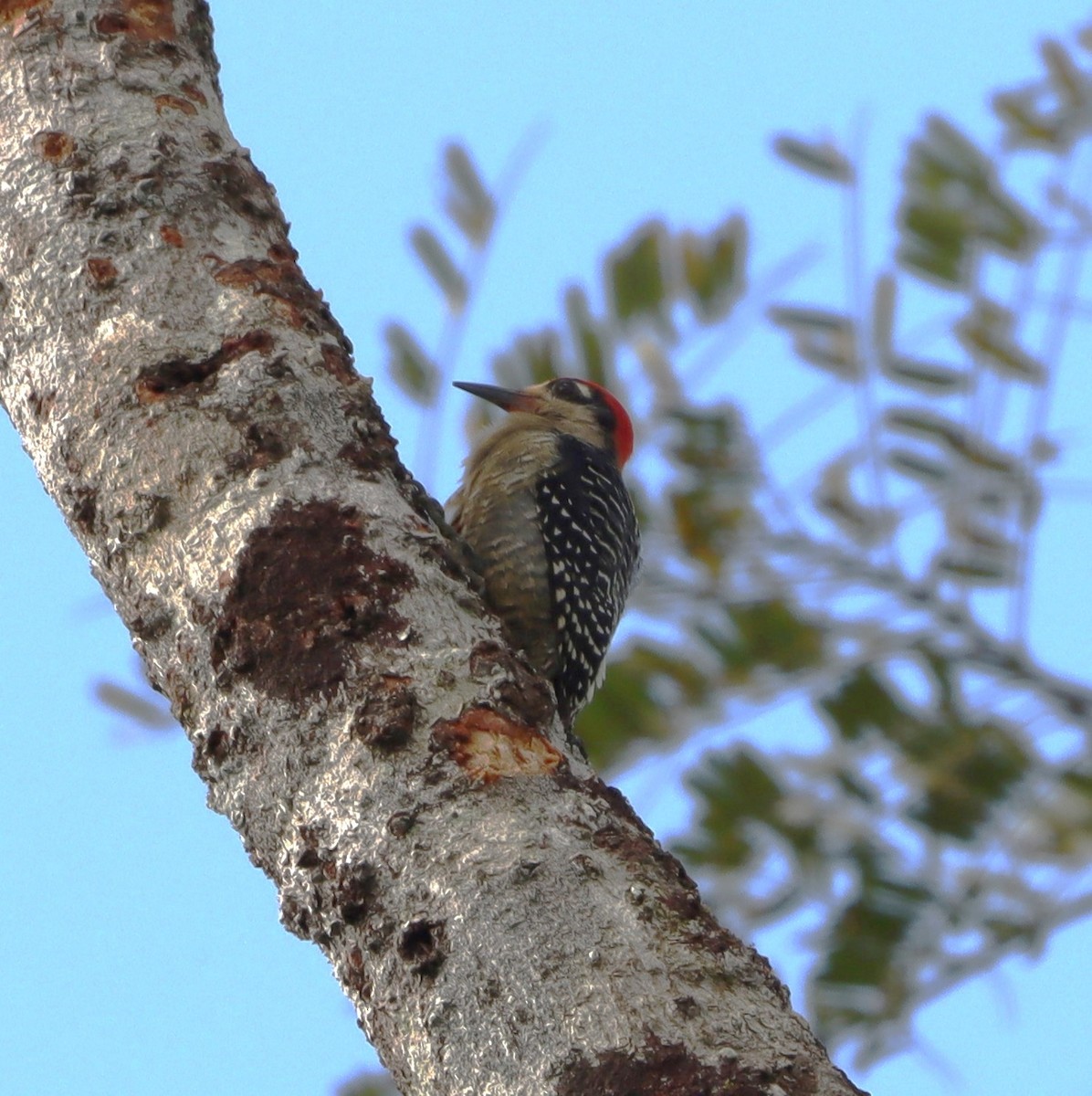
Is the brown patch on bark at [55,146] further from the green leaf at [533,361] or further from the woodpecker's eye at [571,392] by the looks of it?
the woodpecker's eye at [571,392]

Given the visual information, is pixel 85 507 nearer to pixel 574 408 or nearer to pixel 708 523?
pixel 708 523

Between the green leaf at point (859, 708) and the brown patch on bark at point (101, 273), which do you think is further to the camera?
the green leaf at point (859, 708)

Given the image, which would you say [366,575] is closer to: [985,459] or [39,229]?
[39,229]

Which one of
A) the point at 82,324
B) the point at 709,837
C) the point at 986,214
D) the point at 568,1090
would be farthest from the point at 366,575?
the point at 986,214

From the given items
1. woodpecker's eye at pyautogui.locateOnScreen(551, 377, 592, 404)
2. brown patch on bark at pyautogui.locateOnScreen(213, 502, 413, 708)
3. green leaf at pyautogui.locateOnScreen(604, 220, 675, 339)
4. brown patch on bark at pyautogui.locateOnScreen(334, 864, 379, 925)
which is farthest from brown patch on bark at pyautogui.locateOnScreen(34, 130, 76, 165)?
woodpecker's eye at pyautogui.locateOnScreen(551, 377, 592, 404)

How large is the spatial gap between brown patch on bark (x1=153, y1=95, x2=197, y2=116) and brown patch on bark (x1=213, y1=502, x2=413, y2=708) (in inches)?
39.3

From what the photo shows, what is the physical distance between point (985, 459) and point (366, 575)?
96.8 inches

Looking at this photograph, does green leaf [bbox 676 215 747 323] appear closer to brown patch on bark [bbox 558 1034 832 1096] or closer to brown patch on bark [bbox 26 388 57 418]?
brown patch on bark [bbox 26 388 57 418]

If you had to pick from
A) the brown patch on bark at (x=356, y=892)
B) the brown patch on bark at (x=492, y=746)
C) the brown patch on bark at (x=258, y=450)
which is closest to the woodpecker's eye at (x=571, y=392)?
the brown patch on bark at (x=258, y=450)

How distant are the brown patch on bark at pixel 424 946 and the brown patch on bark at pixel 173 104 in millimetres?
1729

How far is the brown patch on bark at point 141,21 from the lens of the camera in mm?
3027

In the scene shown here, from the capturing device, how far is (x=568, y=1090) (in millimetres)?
1701

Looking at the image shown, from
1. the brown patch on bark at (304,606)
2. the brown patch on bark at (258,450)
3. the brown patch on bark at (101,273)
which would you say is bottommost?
the brown patch on bark at (304,606)

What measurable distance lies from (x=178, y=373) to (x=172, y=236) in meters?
0.33
